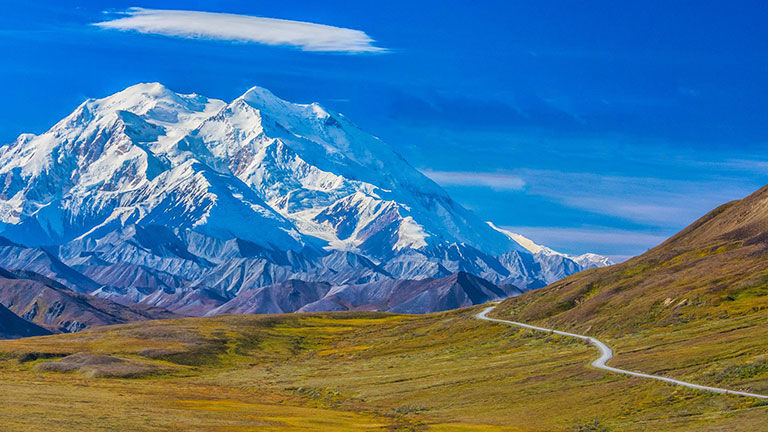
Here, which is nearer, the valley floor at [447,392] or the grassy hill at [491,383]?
the valley floor at [447,392]

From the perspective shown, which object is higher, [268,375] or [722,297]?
[722,297]

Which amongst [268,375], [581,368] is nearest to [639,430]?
[581,368]

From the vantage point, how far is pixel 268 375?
18525 centimetres

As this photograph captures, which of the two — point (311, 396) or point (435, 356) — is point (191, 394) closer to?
point (311, 396)

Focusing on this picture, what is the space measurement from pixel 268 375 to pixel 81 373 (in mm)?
34616

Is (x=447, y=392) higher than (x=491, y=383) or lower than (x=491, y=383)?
lower

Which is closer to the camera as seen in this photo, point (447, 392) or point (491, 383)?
point (447, 392)

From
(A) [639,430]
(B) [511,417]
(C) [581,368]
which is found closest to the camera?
(A) [639,430]

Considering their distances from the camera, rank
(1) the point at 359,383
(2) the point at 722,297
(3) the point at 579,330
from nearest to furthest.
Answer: (1) the point at 359,383 → (2) the point at 722,297 → (3) the point at 579,330

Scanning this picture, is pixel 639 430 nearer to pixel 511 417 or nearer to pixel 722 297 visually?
pixel 511 417

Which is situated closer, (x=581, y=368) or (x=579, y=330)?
(x=581, y=368)

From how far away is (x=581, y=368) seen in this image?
130875mm

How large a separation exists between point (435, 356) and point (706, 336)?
64.7 metres

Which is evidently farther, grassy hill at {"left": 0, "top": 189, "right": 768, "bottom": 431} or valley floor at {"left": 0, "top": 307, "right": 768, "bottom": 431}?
grassy hill at {"left": 0, "top": 189, "right": 768, "bottom": 431}
